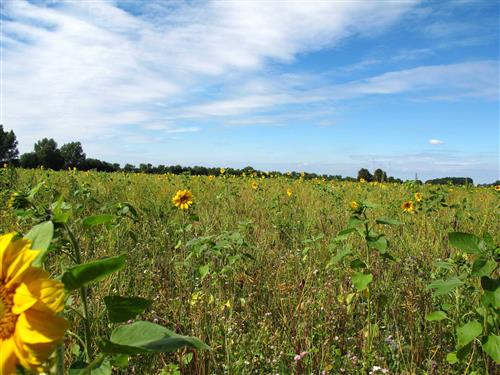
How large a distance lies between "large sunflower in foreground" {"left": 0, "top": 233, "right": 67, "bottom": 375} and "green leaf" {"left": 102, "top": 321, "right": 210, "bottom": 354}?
0.12 m

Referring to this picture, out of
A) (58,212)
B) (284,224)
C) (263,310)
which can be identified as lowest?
(263,310)

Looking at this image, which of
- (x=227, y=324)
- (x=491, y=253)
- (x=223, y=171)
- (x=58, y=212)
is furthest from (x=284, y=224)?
(x=223, y=171)

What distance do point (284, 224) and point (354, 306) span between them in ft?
6.13

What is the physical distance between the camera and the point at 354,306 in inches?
93.1

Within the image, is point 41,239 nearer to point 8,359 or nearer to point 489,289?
point 8,359

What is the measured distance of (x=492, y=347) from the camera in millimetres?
1475

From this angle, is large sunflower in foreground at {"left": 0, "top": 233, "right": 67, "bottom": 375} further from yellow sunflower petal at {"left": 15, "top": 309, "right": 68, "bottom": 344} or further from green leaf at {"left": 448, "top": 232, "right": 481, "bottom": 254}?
green leaf at {"left": 448, "top": 232, "right": 481, "bottom": 254}

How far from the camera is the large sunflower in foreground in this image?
560mm

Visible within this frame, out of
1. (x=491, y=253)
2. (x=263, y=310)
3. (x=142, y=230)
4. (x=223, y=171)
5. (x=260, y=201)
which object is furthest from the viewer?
(x=223, y=171)

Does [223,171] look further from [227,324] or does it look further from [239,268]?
[227,324]

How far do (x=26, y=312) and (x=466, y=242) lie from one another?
1.37 meters

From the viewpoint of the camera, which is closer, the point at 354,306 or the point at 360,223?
the point at 360,223

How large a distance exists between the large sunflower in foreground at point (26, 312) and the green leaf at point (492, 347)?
1.45 m

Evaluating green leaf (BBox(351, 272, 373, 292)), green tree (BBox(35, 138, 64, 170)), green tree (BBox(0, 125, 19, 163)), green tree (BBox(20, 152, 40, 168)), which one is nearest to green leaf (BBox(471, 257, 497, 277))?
green leaf (BBox(351, 272, 373, 292))
